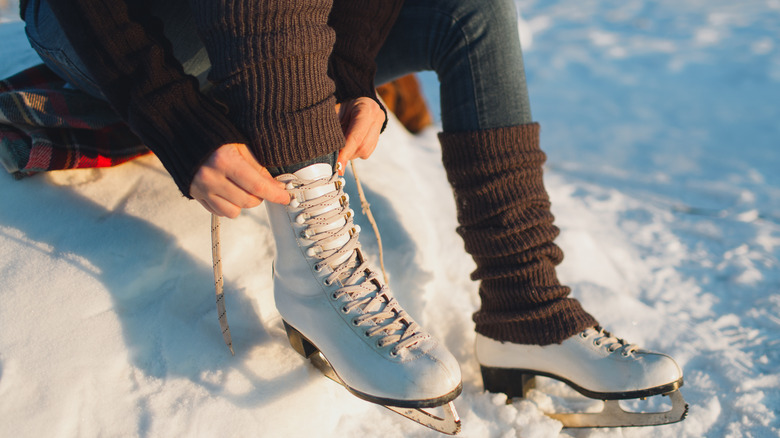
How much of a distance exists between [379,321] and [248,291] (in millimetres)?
349

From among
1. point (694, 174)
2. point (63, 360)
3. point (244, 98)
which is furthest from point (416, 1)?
point (694, 174)

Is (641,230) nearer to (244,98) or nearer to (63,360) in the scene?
(244,98)

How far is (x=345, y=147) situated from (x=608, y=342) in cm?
60

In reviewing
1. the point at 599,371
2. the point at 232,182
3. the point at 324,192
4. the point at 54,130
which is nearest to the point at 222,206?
the point at 232,182

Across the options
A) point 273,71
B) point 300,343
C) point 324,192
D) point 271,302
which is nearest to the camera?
point 273,71

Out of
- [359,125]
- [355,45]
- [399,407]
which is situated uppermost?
[355,45]

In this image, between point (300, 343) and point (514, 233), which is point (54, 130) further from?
point (514, 233)

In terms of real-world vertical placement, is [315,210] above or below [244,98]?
below

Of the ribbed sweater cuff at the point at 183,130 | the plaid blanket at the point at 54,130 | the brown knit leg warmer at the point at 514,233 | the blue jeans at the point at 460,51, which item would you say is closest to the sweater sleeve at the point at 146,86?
the ribbed sweater cuff at the point at 183,130

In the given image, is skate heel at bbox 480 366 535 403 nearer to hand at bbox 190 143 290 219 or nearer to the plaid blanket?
hand at bbox 190 143 290 219

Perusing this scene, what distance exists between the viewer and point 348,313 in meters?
0.91

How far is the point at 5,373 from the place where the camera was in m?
0.93

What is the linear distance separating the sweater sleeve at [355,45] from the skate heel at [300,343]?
1.43 ft

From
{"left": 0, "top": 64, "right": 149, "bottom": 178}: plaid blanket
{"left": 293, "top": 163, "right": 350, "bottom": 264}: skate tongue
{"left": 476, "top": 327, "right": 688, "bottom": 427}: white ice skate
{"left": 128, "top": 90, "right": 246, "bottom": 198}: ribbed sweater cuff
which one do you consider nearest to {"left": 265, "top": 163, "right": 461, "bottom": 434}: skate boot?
{"left": 293, "top": 163, "right": 350, "bottom": 264}: skate tongue
